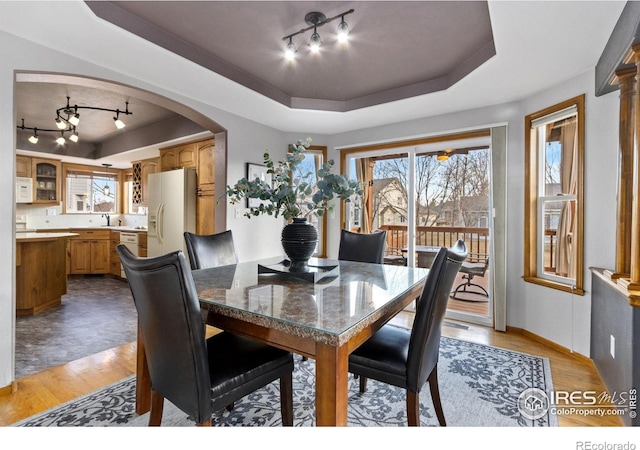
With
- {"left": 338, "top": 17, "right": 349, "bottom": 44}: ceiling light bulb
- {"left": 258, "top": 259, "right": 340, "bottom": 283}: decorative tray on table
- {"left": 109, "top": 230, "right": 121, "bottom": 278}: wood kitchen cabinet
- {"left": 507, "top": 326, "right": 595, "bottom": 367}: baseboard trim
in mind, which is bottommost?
{"left": 507, "top": 326, "right": 595, "bottom": 367}: baseboard trim

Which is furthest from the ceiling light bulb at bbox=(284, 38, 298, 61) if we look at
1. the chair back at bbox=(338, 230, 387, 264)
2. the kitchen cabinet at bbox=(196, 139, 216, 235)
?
the kitchen cabinet at bbox=(196, 139, 216, 235)

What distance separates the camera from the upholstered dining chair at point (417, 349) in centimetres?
133

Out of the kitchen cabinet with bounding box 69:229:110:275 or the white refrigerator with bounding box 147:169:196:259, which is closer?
the white refrigerator with bounding box 147:169:196:259

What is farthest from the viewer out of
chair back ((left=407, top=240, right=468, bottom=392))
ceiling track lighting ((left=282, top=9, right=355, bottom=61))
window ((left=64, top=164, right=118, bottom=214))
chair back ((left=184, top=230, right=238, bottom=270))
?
window ((left=64, top=164, right=118, bottom=214))

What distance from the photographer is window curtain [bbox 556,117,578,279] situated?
2.69 m

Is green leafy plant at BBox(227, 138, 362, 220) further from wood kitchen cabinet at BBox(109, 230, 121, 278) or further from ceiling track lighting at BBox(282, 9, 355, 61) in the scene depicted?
wood kitchen cabinet at BBox(109, 230, 121, 278)

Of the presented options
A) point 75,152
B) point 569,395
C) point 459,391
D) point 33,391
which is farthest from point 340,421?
point 75,152

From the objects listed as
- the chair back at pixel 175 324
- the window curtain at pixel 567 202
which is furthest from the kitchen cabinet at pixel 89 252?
the window curtain at pixel 567 202

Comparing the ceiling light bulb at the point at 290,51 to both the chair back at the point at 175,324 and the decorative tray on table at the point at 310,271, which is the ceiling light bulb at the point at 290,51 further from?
the chair back at the point at 175,324

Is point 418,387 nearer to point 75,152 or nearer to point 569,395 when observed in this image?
point 569,395

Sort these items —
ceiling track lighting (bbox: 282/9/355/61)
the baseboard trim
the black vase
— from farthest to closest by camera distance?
the baseboard trim → ceiling track lighting (bbox: 282/9/355/61) → the black vase

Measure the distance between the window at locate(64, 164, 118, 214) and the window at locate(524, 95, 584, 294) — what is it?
7.35m
